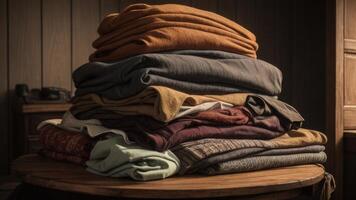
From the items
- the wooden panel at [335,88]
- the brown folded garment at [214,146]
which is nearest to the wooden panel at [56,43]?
the wooden panel at [335,88]

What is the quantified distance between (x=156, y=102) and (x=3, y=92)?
1.95m

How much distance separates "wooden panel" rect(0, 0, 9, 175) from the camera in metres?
2.38

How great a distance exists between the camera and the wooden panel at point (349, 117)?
2020mm

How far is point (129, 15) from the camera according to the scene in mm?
800

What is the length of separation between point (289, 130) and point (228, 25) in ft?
0.76

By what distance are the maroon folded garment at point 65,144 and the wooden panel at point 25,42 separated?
5.47 ft

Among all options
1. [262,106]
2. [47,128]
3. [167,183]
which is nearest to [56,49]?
[47,128]

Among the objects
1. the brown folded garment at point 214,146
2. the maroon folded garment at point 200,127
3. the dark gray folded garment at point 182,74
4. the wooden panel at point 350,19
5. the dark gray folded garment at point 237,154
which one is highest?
the wooden panel at point 350,19

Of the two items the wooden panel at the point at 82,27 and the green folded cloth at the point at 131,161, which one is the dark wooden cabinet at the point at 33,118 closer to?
the wooden panel at the point at 82,27

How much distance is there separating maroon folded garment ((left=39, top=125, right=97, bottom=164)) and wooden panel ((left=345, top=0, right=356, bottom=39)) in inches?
62.1

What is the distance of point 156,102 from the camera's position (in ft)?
2.15

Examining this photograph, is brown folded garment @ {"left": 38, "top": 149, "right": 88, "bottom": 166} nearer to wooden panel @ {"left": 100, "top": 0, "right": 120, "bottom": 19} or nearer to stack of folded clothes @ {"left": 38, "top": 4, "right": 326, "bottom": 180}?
stack of folded clothes @ {"left": 38, "top": 4, "right": 326, "bottom": 180}

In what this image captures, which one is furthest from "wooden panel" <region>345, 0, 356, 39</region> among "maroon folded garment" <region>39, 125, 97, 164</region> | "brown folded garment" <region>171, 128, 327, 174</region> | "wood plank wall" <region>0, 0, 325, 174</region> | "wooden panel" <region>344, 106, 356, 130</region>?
"maroon folded garment" <region>39, 125, 97, 164</region>

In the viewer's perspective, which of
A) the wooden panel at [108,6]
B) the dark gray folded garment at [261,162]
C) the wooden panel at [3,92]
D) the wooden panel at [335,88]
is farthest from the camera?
the wooden panel at [108,6]
